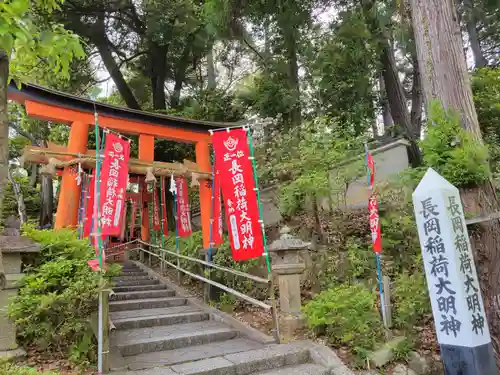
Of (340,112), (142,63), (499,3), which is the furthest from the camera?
(142,63)

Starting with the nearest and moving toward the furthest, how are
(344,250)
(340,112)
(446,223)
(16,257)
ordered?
(446,223) < (16,257) < (344,250) < (340,112)

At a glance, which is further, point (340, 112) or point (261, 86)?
point (261, 86)

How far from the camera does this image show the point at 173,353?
504 cm

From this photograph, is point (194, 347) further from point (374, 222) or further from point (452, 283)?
point (452, 283)

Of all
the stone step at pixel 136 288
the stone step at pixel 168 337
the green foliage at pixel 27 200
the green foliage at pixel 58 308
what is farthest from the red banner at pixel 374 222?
the green foliage at pixel 27 200

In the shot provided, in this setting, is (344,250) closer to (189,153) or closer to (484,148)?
(484,148)

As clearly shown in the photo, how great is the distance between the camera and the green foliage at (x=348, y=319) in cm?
479

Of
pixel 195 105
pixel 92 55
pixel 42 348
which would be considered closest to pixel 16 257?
pixel 42 348

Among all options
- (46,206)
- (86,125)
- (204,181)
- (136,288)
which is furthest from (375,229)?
(46,206)

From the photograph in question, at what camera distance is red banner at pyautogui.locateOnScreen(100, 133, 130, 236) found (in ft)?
20.4

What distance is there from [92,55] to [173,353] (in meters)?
13.9

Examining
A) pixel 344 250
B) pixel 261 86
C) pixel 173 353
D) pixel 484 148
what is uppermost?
pixel 261 86

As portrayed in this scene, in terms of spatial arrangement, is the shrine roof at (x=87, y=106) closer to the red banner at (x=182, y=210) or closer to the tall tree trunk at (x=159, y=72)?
the red banner at (x=182, y=210)

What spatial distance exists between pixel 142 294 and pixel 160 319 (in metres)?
1.73
